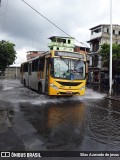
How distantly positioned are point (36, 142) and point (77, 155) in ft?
5.22

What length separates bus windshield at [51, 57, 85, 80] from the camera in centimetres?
2092

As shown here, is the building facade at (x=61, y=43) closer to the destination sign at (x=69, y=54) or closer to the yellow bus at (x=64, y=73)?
the destination sign at (x=69, y=54)

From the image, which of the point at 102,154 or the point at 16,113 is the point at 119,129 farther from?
the point at 16,113

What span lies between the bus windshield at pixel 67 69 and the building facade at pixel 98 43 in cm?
4762

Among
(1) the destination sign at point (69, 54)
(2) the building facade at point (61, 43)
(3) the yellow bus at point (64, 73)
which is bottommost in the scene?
(3) the yellow bus at point (64, 73)

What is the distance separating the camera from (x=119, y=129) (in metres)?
10.5

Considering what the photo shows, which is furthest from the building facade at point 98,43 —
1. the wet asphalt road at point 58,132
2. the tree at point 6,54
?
the wet asphalt road at point 58,132

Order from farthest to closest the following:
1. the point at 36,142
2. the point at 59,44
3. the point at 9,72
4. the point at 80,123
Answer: the point at 9,72
the point at 59,44
the point at 80,123
the point at 36,142

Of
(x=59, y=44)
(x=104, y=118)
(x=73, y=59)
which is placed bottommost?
(x=104, y=118)

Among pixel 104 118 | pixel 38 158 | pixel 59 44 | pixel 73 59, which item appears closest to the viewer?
pixel 38 158

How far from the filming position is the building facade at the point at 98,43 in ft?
234

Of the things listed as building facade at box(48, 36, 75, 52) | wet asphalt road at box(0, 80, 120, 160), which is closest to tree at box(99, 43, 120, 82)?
building facade at box(48, 36, 75, 52)

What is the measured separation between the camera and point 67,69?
2119 cm

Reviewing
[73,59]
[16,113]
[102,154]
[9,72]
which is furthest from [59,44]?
[102,154]
